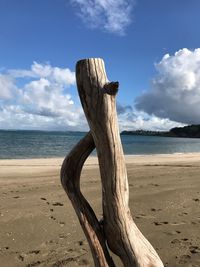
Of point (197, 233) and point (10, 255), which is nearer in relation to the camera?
point (10, 255)

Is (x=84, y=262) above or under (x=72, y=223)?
under

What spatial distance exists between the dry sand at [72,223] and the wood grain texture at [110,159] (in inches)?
80.0

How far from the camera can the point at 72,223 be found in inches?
290

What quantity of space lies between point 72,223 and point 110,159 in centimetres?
404

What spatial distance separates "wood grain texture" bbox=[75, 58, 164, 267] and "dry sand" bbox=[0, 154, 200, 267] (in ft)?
6.66

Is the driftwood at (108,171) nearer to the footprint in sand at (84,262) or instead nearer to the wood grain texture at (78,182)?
the wood grain texture at (78,182)

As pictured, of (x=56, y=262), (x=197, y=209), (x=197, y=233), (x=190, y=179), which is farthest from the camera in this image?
(x=190, y=179)

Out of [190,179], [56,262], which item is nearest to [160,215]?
[56,262]

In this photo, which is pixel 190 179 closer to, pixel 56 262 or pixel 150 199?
pixel 150 199

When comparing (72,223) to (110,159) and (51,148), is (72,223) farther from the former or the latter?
(51,148)

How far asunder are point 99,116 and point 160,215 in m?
4.85

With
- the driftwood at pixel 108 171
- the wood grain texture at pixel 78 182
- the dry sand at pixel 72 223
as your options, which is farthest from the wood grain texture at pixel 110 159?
the dry sand at pixel 72 223

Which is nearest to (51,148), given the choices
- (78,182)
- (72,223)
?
(72,223)

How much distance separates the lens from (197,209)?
8492 millimetres
